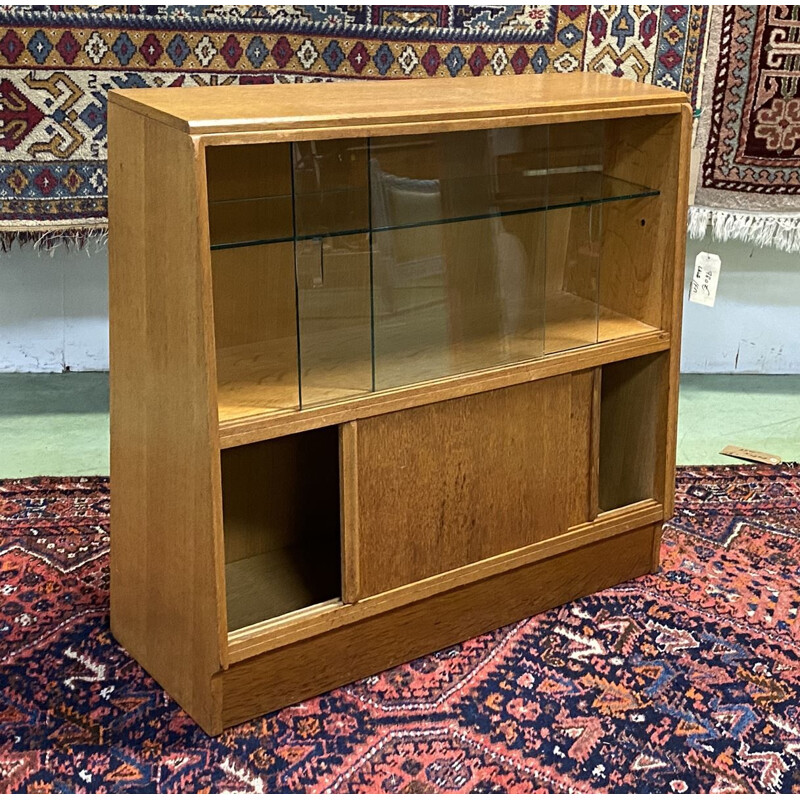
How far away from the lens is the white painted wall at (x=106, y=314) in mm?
3705

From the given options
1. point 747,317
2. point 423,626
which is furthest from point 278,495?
point 747,317

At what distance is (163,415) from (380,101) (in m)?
0.70

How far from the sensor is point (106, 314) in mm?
3783

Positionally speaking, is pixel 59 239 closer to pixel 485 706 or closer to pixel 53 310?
pixel 53 310

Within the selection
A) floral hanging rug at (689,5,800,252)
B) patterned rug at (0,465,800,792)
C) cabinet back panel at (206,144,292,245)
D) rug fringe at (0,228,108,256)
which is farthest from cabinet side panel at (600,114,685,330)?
rug fringe at (0,228,108,256)

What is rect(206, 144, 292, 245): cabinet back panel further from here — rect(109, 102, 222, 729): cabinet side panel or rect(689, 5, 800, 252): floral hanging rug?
rect(689, 5, 800, 252): floral hanging rug

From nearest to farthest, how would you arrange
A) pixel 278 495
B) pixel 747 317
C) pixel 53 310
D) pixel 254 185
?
pixel 254 185
pixel 278 495
pixel 53 310
pixel 747 317

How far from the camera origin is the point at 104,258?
3.71m

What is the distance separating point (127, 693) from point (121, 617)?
188mm

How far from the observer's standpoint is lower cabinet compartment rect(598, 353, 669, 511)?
2654mm

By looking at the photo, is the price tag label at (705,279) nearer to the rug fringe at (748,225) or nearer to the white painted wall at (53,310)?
the rug fringe at (748,225)

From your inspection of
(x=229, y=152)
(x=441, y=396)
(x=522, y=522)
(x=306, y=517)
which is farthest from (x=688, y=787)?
(x=229, y=152)

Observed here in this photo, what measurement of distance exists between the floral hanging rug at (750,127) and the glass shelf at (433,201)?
3.23 feet

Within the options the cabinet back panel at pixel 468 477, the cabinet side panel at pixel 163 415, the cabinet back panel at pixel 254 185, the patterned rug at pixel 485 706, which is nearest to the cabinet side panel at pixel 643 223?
the cabinet back panel at pixel 468 477
